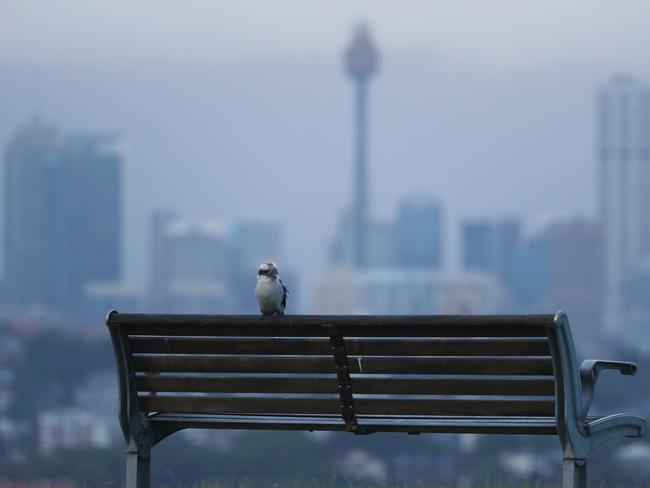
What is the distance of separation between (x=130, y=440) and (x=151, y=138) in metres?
188

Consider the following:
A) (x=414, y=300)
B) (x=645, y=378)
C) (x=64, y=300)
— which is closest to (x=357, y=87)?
(x=414, y=300)

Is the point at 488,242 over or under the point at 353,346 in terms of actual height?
under

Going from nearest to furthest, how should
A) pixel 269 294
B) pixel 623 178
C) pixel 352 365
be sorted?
pixel 352 365, pixel 269 294, pixel 623 178

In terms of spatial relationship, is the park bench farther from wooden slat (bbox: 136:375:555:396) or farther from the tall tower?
the tall tower

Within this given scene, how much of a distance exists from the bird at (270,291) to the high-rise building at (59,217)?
155267 mm

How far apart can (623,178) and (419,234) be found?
28870 mm

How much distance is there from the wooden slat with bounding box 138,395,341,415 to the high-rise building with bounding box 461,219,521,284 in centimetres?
17187

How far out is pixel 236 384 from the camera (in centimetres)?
386

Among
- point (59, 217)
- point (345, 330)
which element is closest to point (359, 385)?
point (345, 330)

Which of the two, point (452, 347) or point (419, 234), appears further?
point (419, 234)

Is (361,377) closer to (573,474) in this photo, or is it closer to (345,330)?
(345,330)

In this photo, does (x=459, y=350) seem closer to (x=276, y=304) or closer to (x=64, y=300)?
(x=276, y=304)

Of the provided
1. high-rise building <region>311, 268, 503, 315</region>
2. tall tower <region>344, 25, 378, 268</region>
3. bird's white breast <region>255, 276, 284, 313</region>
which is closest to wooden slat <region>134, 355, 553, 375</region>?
bird's white breast <region>255, 276, 284, 313</region>

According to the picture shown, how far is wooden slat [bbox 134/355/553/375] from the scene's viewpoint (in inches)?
142
